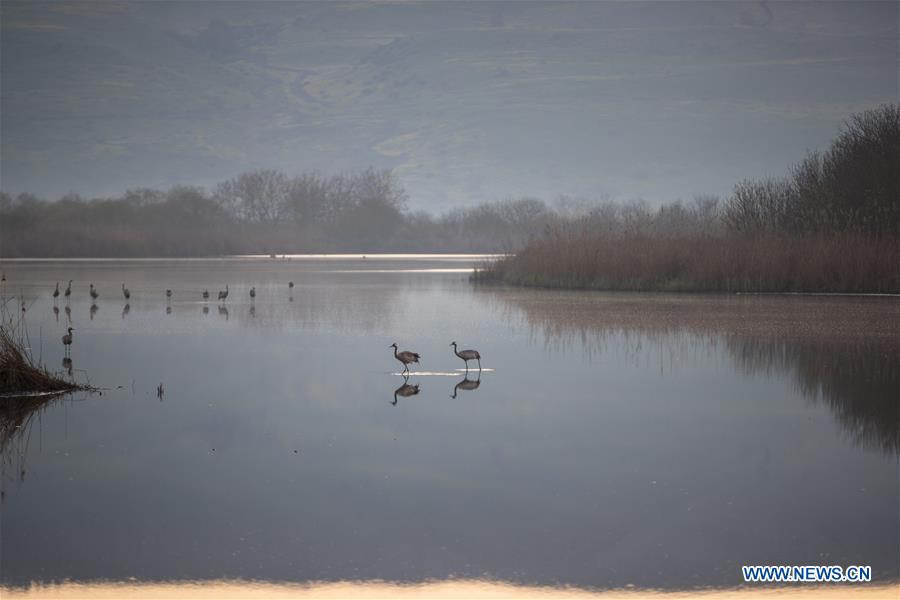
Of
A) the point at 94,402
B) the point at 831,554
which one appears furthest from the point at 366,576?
the point at 94,402

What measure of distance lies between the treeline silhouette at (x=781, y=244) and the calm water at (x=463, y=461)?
8906 millimetres

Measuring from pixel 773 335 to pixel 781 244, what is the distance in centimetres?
1079

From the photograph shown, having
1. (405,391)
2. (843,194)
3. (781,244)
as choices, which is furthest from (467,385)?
(843,194)

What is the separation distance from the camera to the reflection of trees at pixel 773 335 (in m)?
9.62

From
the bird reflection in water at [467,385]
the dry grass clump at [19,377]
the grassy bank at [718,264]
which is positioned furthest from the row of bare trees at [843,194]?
the dry grass clump at [19,377]

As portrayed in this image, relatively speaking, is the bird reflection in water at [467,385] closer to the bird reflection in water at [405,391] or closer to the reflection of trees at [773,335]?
the bird reflection in water at [405,391]

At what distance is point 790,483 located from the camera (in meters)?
6.71

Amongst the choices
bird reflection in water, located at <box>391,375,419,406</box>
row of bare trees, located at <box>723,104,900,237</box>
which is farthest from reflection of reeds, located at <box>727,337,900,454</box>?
row of bare trees, located at <box>723,104,900,237</box>

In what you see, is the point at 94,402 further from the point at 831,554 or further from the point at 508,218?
the point at 508,218

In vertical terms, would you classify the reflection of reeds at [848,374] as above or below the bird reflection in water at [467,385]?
below

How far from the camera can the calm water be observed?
17.8ft

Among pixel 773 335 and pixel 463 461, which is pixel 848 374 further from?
pixel 463 461

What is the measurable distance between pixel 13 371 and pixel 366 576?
5.39 m

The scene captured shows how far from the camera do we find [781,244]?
81.4ft
